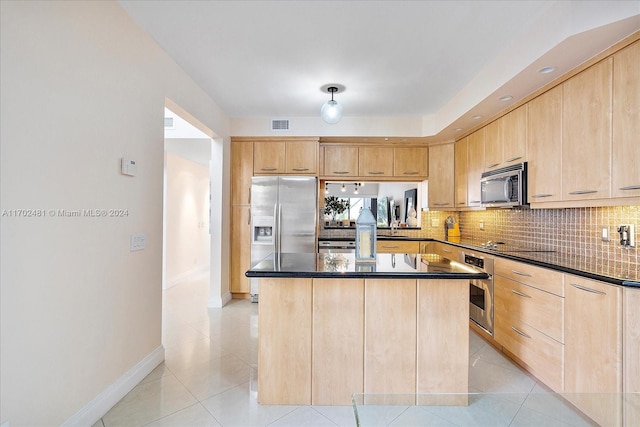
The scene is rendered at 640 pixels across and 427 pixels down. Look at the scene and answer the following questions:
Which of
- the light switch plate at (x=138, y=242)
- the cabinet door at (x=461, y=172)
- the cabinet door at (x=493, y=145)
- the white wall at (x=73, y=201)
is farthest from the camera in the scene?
the cabinet door at (x=461, y=172)

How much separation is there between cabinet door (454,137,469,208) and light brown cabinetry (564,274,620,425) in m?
2.38

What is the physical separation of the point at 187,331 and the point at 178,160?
3.83 metres

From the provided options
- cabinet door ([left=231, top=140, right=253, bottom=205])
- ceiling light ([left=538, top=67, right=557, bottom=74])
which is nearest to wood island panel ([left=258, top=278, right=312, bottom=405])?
ceiling light ([left=538, top=67, right=557, bottom=74])

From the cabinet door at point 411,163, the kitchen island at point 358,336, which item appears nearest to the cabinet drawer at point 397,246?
the cabinet door at point 411,163

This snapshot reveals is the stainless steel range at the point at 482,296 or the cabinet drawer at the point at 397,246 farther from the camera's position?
the cabinet drawer at the point at 397,246

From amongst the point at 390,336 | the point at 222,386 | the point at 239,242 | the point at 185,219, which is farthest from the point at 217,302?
the point at 390,336

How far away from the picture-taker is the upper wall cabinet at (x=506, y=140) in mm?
3025

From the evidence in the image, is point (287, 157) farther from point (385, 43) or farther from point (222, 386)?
point (222, 386)

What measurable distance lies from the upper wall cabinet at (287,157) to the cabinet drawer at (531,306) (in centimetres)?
278

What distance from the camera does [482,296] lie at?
3074 millimetres

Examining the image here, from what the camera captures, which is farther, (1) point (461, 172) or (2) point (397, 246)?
(2) point (397, 246)

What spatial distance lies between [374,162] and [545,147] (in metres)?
2.40

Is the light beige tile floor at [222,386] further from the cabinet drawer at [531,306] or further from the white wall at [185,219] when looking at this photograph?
the white wall at [185,219]

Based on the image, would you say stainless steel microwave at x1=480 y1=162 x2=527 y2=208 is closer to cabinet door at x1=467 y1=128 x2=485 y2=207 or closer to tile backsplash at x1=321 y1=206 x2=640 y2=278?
cabinet door at x1=467 y1=128 x2=485 y2=207
